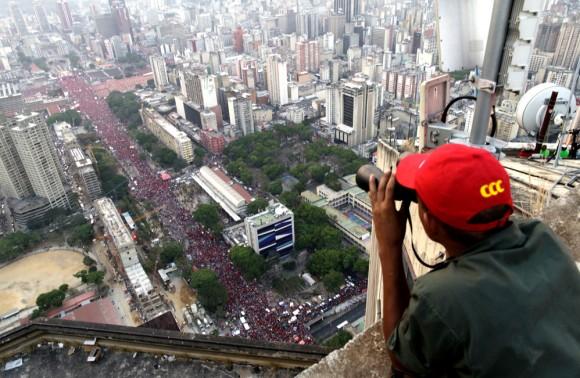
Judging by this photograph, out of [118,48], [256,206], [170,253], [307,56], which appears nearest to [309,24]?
[307,56]

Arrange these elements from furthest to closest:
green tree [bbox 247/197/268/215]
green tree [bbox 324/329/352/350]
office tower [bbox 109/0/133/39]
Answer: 1. office tower [bbox 109/0/133/39]
2. green tree [bbox 247/197/268/215]
3. green tree [bbox 324/329/352/350]

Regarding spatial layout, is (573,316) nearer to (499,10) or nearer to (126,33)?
(499,10)

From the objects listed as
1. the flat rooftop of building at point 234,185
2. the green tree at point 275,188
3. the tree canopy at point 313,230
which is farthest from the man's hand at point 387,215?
the green tree at point 275,188

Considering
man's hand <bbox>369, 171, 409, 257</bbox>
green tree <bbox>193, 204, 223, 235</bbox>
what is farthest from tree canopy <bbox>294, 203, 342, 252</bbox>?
man's hand <bbox>369, 171, 409, 257</bbox>

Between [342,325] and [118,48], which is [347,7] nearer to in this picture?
[118,48]

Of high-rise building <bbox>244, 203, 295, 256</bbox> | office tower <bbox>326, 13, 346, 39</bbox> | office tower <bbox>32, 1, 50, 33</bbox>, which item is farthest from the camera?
office tower <bbox>32, 1, 50, 33</bbox>

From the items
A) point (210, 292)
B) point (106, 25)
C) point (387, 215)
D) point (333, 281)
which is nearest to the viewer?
point (387, 215)

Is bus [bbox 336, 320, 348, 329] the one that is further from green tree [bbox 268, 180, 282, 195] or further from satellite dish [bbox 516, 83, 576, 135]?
satellite dish [bbox 516, 83, 576, 135]
